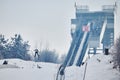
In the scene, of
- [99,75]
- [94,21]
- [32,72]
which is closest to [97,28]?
[94,21]

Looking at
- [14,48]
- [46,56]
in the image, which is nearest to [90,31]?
[14,48]

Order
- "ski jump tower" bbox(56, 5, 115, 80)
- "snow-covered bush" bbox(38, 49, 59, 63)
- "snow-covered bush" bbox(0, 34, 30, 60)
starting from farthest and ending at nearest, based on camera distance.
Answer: "snow-covered bush" bbox(38, 49, 59, 63) → "snow-covered bush" bbox(0, 34, 30, 60) → "ski jump tower" bbox(56, 5, 115, 80)

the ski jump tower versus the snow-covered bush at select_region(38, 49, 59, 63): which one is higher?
the ski jump tower

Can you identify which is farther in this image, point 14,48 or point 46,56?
point 46,56

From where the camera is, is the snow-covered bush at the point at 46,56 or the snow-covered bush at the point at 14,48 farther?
the snow-covered bush at the point at 46,56

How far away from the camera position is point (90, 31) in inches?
1383

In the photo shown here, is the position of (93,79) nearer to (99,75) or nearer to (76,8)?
(99,75)

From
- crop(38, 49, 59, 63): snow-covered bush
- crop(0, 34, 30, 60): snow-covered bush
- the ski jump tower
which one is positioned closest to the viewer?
the ski jump tower

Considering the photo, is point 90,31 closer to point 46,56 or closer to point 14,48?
point 14,48

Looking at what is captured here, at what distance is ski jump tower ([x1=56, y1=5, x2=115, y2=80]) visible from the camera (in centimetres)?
3192

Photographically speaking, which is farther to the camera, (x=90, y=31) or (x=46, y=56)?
(x=46, y=56)

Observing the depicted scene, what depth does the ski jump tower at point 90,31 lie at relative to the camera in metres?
31.9

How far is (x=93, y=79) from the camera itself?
1123 centimetres

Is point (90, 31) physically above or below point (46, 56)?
above
